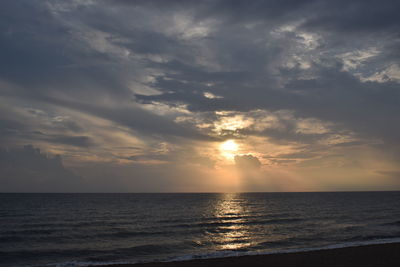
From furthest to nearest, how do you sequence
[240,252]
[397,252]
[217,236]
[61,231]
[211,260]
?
[61,231], [217,236], [240,252], [397,252], [211,260]

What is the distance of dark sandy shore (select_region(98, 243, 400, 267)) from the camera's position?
18234 mm

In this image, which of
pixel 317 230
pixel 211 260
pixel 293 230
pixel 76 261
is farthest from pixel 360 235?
pixel 76 261

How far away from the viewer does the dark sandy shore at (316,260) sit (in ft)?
59.8

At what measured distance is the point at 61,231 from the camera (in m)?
35.7

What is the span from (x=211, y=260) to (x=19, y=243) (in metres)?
20.2

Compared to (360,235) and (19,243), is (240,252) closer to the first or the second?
(360,235)

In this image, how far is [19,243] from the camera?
93.6 feet

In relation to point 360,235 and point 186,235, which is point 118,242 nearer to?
point 186,235

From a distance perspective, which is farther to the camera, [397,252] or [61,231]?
[61,231]

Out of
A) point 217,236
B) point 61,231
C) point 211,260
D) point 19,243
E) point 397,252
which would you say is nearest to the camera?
point 211,260

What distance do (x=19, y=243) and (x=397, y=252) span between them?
106ft

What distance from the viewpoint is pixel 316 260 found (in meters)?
19.2

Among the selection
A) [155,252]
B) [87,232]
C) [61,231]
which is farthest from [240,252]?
[61,231]

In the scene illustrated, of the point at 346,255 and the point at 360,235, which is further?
the point at 360,235
